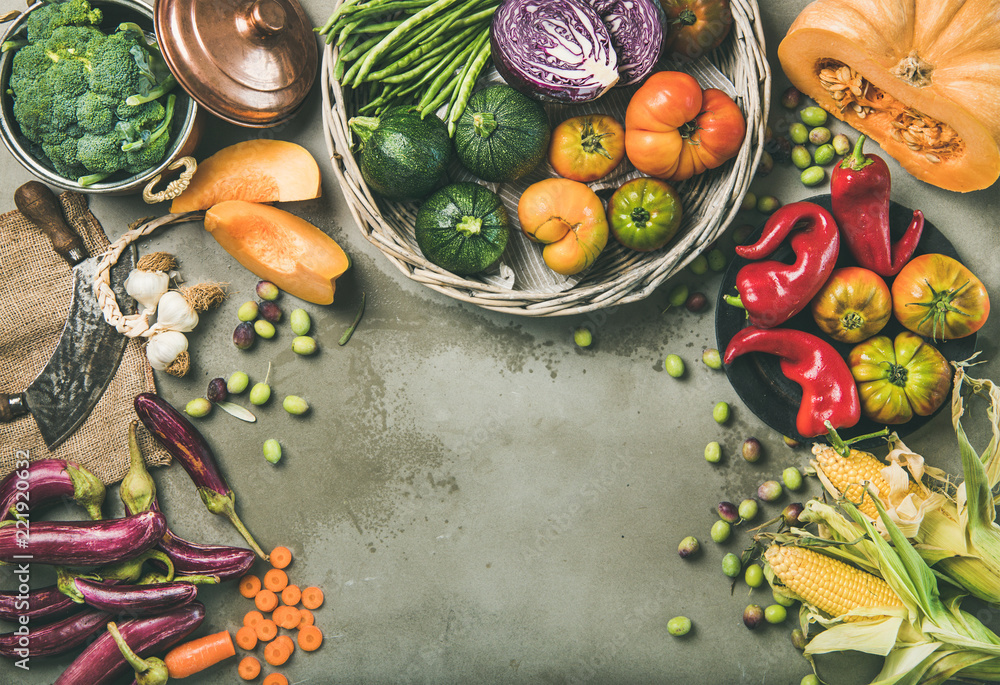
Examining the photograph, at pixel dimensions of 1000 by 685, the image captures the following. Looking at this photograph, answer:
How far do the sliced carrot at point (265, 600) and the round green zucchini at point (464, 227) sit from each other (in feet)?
4.40

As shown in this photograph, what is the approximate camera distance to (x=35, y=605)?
82.7 inches

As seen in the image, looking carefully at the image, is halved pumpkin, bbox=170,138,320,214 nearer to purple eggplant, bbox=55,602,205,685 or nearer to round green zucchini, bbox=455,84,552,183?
round green zucchini, bbox=455,84,552,183

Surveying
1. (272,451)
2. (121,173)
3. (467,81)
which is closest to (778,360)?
(467,81)

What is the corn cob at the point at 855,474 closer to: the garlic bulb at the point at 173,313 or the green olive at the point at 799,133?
the green olive at the point at 799,133

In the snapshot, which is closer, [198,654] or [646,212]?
[646,212]

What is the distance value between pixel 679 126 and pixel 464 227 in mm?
731

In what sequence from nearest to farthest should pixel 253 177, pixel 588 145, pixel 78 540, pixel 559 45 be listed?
pixel 559 45, pixel 588 145, pixel 78 540, pixel 253 177

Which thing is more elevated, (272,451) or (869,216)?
(869,216)

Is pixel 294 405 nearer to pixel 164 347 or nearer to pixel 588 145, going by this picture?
pixel 164 347

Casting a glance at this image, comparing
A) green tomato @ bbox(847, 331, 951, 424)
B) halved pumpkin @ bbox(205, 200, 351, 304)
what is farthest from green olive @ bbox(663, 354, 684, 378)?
halved pumpkin @ bbox(205, 200, 351, 304)

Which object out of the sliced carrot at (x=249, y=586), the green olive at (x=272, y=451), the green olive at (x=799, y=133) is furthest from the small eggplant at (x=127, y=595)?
the green olive at (x=799, y=133)

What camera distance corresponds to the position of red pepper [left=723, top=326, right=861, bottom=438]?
1.92 m

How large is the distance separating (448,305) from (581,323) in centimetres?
49

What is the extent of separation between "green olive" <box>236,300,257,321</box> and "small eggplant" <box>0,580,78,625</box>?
112cm
